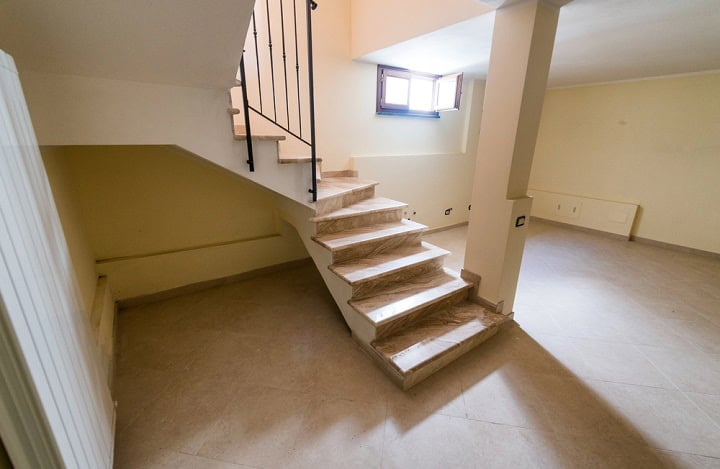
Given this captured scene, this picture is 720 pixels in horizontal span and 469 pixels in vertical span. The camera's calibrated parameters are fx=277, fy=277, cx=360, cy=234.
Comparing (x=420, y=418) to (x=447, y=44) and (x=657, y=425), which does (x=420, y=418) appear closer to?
(x=657, y=425)

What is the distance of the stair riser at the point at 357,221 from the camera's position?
7.65 feet

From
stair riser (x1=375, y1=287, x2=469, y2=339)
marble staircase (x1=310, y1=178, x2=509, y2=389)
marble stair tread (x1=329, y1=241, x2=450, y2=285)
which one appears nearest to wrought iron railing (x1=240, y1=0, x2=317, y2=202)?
marble staircase (x1=310, y1=178, x2=509, y2=389)

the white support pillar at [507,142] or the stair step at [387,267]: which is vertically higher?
the white support pillar at [507,142]

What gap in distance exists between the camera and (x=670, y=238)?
402 cm

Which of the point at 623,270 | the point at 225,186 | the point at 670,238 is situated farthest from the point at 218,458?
the point at 670,238

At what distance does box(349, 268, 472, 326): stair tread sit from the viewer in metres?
1.92

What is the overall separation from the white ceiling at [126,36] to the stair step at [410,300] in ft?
5.53

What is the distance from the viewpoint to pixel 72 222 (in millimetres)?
1871

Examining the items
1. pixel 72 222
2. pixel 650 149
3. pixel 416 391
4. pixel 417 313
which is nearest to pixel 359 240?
pixel 417 313

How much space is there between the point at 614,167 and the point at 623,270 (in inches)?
76.7

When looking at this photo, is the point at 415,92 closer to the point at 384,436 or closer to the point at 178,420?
the point at 384,436

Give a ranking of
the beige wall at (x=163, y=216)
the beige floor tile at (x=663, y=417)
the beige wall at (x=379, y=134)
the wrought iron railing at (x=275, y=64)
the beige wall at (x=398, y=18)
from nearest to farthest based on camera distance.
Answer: the beige floor tile at (x=663, y=417), the beige wall at (x=398, y=18), the beige wall at (x=163, y=216), the wrought iron railing at (x=275, y=64), the beige wall at (x=379, y=134)

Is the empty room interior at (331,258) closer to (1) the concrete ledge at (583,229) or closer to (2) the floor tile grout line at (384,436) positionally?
(2) the floor tile grout line at (384,436)

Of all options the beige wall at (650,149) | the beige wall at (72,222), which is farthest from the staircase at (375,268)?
the beige wall at (650,149)
